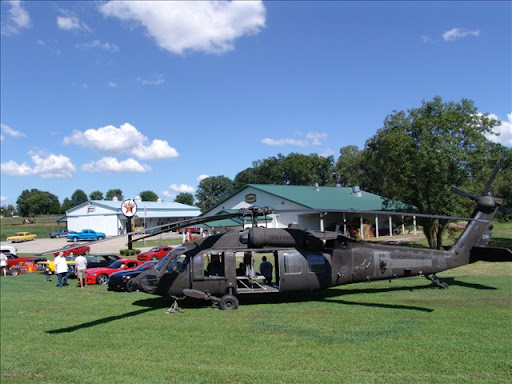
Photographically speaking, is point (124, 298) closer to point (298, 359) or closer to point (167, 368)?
point (167, 368)

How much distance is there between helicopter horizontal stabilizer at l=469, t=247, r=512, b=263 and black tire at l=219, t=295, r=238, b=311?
28.4 ft

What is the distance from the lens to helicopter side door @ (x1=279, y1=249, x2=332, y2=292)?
1353cm

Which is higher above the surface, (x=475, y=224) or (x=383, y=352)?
(x=475, y=224)

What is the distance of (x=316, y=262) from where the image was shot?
45.1 feet

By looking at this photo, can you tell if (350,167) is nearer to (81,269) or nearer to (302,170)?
(302,170)

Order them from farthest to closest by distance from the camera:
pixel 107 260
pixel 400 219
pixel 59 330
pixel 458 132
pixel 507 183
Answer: pixel 507 183 → pixel 400 219 → pixel 458 132 → pixel 107 260 → pixel 59 330

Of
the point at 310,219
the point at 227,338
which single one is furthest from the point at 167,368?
the point at 310,219

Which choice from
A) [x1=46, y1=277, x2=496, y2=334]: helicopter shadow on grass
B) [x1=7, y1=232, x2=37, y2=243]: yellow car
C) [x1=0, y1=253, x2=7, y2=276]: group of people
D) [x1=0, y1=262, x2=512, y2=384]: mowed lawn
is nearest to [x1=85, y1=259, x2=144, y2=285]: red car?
[x1=0, y1=262, x2=512, y2=384]: mowed lawn

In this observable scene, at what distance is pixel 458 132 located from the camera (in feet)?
97.7

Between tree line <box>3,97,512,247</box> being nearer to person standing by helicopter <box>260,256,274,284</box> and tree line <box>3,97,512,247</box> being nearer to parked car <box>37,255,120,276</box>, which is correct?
person standing by helicopter <box>260,256,274,284</box>

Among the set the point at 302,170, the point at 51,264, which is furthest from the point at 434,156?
the point at 302,170

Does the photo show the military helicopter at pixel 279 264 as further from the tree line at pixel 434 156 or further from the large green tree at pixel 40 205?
the large green tree at pixel 40 205

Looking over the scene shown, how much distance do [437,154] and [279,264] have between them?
2027cm

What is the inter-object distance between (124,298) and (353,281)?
347 inches
